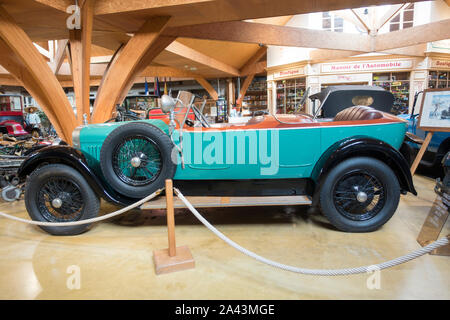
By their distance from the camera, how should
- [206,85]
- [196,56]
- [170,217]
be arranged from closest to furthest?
[170,217] → [196,56] → [206,85]

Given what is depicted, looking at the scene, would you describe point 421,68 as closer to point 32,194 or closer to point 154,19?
point 154,19

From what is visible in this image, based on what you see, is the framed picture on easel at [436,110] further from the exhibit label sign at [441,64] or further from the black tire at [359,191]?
the exhibit label sign at [441,64]

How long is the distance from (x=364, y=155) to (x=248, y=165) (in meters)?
1.15

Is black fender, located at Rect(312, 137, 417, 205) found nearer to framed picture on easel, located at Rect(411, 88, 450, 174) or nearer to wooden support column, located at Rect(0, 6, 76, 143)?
framed picture on easel, located at Rect(411, 88, 450, 174)

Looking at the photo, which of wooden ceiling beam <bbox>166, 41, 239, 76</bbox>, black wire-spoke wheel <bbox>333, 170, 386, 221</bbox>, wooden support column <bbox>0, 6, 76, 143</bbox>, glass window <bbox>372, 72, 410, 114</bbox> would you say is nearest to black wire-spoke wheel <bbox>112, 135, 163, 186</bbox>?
black wire-spoke wheel <bbox>333, 170, 386, 221</bbox>

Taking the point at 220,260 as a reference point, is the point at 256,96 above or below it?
above

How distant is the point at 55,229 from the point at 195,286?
1.82m

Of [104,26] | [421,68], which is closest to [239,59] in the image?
[421,68]

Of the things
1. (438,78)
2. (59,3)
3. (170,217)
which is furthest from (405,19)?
(170,217)

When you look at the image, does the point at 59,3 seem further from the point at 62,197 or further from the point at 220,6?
the point at 62,197

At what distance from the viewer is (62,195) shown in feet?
9.58

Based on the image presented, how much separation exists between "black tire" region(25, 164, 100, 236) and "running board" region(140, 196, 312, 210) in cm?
64

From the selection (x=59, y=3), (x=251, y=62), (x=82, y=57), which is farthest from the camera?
(x=251, y=62)

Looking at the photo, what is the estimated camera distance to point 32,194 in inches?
114
